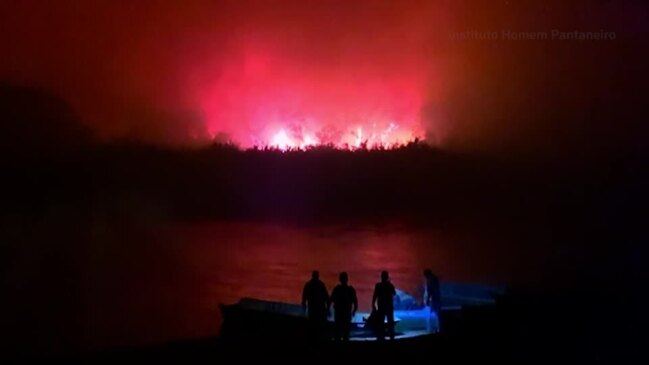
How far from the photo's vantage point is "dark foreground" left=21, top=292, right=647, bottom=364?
1518 centimetres

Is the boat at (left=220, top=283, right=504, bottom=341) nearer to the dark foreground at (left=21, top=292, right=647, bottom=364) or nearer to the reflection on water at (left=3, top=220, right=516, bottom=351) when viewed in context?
the dark foreground at (left=21, top=292, right=647, bottom=364)

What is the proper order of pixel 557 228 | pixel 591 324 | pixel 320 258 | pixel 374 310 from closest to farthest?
pixel 374 310
pixel 591 324
pixel 320 258
pixel 557 228

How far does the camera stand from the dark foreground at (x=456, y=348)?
15.2 m

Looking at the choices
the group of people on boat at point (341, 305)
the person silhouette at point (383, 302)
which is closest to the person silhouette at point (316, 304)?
the group of people on boat at point (341, 305)

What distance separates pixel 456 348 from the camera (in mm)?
17000

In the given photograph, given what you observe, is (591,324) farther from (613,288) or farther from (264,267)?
(264,267)

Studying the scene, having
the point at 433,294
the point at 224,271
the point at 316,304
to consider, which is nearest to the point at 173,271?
the point at 224,271

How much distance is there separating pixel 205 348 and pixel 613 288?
1882 inches

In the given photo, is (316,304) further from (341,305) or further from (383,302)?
(383,302)

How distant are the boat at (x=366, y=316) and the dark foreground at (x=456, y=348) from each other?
103 centimetres

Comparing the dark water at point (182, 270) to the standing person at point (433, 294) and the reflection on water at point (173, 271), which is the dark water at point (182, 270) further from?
the standing person at point (433, 294)

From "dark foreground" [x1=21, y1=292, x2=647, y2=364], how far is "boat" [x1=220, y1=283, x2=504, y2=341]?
1028 millimetres

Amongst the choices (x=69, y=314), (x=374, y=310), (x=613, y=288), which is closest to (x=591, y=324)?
(x=374, y=310)

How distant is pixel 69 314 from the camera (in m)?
53.7
